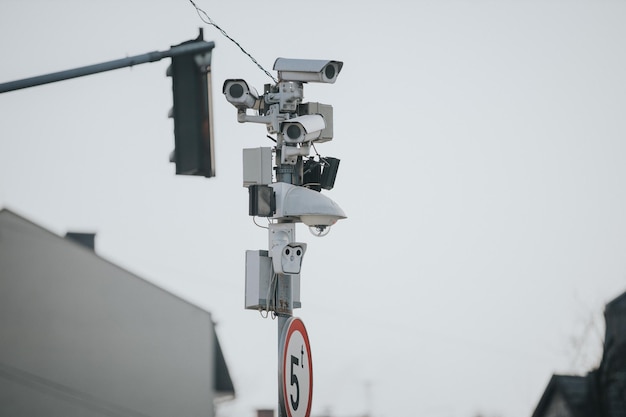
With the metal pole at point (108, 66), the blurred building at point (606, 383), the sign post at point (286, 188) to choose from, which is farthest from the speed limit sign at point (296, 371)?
the blurred building at point (606, 383)

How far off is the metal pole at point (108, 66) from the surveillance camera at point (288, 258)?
10.4 ft

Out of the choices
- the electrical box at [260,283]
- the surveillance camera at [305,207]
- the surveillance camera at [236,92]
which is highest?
the surveillance camera at [236,92]

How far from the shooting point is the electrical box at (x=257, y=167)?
42.5ft

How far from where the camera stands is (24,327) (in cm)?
2717

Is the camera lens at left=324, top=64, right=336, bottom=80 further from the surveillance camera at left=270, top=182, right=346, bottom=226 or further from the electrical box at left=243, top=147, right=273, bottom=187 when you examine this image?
the surveillance camera at left=270, top=182, right=346, bottom=226

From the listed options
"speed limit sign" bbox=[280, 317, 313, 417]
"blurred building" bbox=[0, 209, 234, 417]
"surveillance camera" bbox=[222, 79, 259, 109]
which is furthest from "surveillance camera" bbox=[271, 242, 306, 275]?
"blurred building" bbox=[0, 209, 234, 417]

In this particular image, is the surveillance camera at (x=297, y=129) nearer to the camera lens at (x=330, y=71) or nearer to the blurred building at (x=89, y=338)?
the camera lens at (x=330, y=71)

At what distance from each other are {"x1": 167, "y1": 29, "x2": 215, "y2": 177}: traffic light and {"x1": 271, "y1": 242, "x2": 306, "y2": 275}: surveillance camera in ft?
9.66

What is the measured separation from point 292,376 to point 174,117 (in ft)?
10.6

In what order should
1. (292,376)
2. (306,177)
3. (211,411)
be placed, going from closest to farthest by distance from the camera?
(292,376) → (306,177) → (211,411)

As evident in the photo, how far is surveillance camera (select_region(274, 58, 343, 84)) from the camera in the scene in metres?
13.3

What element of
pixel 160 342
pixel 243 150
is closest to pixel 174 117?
pixel 243 150

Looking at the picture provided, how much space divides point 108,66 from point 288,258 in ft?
11.7

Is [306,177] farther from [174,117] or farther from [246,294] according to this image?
[174,117]
